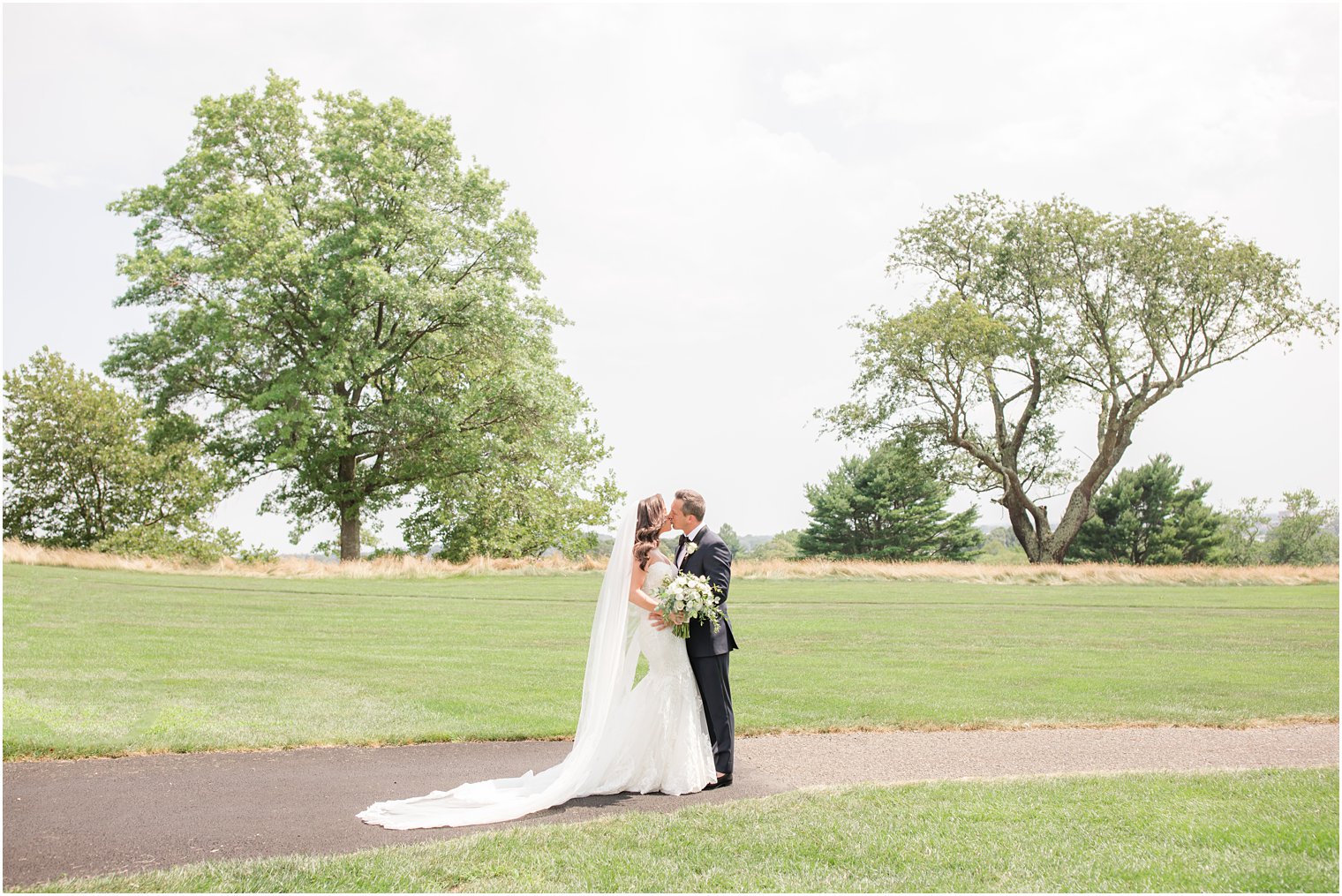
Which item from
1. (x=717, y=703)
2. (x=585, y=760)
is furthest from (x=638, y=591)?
(x=585, y=760)

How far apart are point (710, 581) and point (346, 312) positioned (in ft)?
86.1

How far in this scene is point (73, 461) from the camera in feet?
140

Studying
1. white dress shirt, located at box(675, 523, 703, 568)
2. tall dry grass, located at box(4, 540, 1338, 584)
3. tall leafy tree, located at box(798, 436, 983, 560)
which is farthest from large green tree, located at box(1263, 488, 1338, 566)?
white dress shirt, located at box(675, 523, 703, 568)

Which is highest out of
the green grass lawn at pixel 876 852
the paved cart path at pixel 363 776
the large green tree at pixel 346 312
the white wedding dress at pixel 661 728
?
the large green tree at pixel 346 312

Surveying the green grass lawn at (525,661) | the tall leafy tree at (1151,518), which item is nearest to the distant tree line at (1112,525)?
the tall leafy tree at (1151,518)

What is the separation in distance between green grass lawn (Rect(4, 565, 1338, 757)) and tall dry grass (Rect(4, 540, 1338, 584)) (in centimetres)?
368

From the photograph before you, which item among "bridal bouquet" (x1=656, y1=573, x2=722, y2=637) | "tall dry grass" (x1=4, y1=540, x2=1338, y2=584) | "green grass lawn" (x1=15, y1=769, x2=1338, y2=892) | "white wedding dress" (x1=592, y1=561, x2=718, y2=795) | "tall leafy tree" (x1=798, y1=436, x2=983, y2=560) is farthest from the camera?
"tall leafy tree" (x1=798, y1=436, x2=983, y2=560)

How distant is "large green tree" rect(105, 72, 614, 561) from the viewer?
32.3 m

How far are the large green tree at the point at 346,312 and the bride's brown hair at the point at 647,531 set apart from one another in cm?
2482

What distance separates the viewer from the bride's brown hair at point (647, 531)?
27.2 ft

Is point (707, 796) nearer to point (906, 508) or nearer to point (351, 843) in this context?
point (351, 843)

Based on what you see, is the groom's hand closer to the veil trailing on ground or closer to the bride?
the bride

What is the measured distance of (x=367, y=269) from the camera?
30.8m

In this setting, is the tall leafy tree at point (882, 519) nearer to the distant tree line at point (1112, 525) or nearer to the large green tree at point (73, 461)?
the distant tree line at point (1112, 525)
